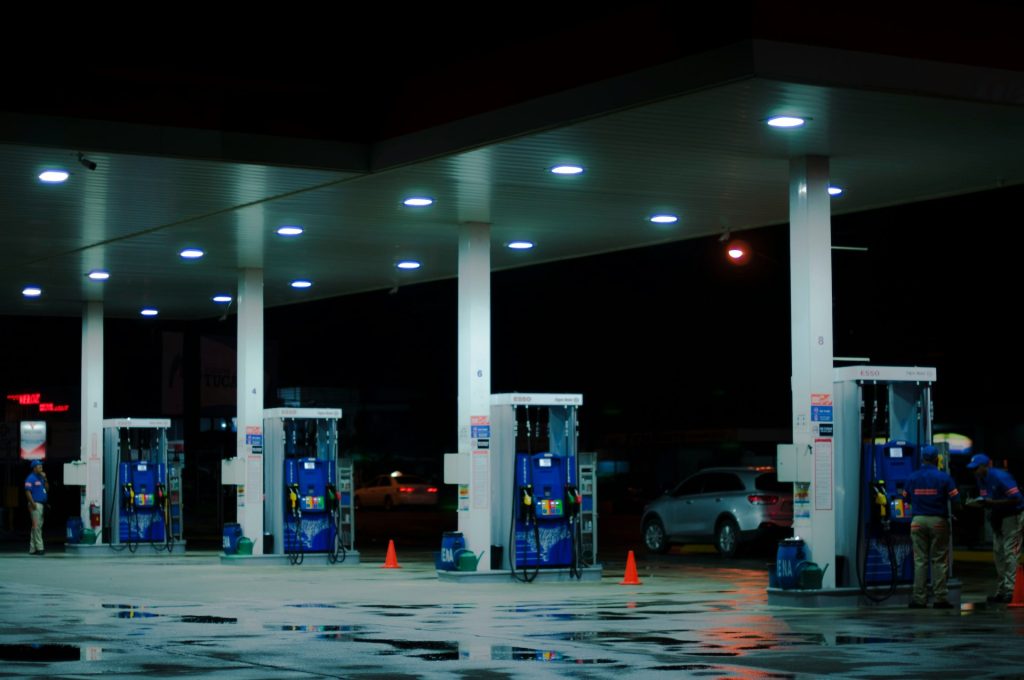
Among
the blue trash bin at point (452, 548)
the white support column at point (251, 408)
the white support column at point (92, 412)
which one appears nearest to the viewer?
the blue trash bin at point (452, 548)

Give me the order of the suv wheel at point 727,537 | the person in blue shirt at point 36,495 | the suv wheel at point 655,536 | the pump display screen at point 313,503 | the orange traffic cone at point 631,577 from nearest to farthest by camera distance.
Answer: the orange traffic cone at point 631,577 → the pump display screen at point 313,503 → the suv wheel at point 727,537 → the person in blue shirt at point 36,495 → the suv wheel at point 655,536

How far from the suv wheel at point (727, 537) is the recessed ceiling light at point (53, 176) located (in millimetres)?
14282

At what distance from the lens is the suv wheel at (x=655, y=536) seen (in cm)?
3069

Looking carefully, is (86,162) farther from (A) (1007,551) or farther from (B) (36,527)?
(B) (36,527)

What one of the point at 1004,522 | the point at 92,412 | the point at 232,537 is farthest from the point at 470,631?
the point at 92,412

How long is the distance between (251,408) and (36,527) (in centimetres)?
571

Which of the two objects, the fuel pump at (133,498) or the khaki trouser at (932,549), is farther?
the fuel pump at (133,498)

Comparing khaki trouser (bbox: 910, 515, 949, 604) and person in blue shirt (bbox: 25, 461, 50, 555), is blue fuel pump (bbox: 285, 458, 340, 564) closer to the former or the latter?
person in blue shirt (bbox: 25, 461, 50, 555)

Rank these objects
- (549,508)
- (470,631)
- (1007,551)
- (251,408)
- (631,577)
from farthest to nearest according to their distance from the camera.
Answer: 1. (251,408)
2. (549,508)
3. (631,577)
4. (1007,551)
5. (470,631)

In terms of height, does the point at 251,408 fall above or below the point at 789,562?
above

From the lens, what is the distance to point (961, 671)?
11852 mm

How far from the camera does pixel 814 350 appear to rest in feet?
59.2

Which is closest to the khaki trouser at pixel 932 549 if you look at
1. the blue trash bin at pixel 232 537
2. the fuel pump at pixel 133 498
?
the blue trash bin at pixel 232 537

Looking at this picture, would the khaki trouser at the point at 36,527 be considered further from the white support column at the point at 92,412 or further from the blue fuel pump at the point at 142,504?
the blue fuel pump at the point at 142,504
